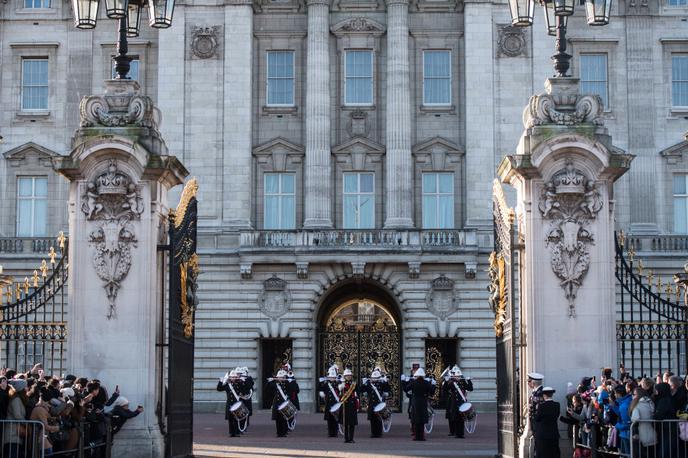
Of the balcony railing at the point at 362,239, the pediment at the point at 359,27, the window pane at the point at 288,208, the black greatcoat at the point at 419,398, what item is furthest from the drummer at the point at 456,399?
the pediment at the point at 359,27

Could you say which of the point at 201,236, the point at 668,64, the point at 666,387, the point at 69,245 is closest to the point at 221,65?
the point at 201,236

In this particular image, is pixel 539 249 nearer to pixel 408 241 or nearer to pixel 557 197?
pixel 557 197

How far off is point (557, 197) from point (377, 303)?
33.9 meters

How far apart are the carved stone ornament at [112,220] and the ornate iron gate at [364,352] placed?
30167 mm

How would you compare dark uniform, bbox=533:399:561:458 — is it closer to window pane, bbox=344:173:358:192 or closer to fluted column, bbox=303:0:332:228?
fluted column, bbox=303:0:332:228

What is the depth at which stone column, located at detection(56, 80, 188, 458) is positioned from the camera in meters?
20.2

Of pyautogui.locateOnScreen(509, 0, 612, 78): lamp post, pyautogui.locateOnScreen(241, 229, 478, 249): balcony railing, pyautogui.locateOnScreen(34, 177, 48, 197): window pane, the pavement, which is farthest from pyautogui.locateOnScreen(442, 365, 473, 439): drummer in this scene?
pyautogui.locateOnScreen(34, 177, 48, 197): window pane

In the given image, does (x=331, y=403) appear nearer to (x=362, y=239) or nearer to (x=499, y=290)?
(x=499, y=290)

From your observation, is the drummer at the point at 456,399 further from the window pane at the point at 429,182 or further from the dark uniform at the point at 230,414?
the window pane at the point at 429,182

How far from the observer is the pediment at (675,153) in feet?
169

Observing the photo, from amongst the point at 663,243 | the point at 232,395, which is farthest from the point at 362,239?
the point at 232,395

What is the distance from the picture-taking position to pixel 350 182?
52094mm

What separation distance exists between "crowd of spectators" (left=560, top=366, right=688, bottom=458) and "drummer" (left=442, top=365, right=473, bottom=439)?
44.6ft

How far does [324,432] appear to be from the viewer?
118ft
